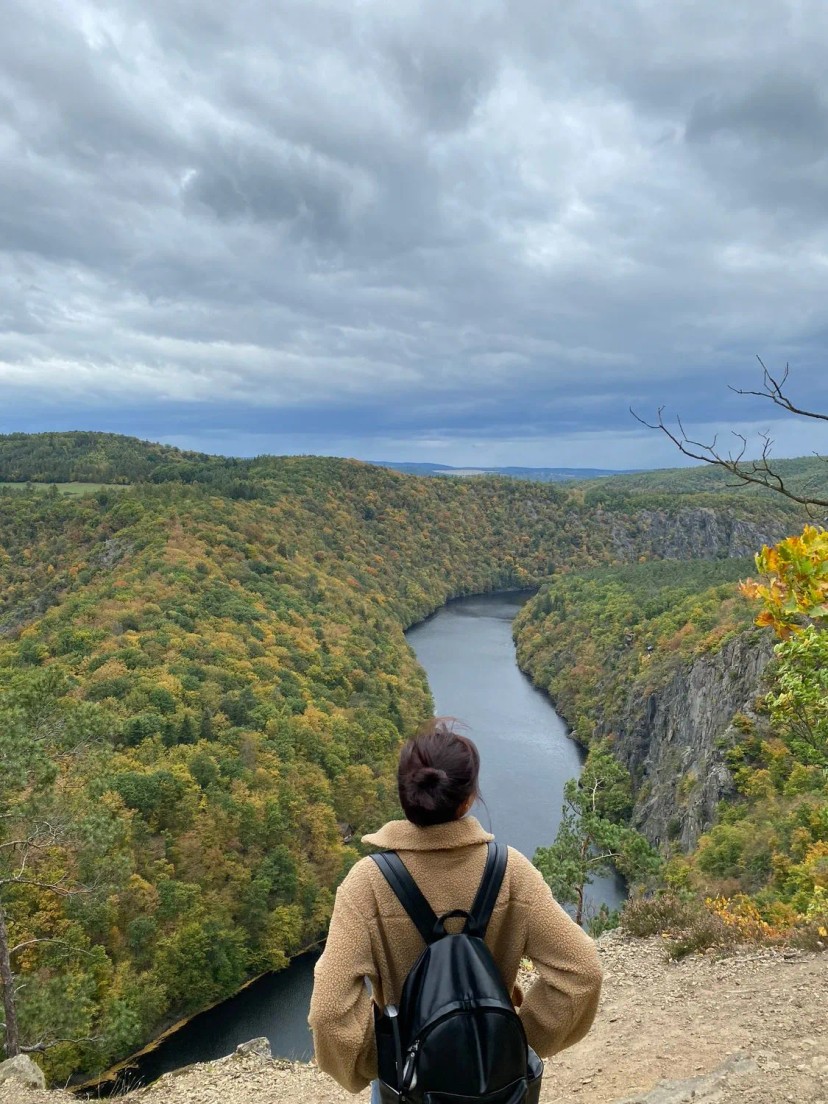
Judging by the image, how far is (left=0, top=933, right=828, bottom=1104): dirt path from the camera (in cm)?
498

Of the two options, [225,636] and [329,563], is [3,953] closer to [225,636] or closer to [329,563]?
[225,636]

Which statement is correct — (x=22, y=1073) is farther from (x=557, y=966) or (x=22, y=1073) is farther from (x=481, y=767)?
(x=481, y=767)

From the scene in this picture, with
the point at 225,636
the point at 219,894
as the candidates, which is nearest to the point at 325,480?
the point at 225,636

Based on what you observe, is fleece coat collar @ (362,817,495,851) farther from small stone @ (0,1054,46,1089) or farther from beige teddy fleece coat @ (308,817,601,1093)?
small stone @ (0,1054,46,1089)

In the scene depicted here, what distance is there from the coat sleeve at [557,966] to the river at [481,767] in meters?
0.30

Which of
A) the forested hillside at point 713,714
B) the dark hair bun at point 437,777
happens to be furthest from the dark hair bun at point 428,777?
the forested hillside at point 713,714

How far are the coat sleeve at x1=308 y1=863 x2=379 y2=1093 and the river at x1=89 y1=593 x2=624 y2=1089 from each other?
1.75 ft

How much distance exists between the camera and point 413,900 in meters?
2.02

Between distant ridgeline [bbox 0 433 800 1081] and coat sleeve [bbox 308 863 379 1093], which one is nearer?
coat sleeve [bbox 308 863 379 1093]

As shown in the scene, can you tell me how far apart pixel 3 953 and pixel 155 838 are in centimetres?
1584

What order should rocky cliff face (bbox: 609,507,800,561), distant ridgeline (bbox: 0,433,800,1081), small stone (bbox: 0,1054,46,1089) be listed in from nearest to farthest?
small stone (bbox: 0,1054,46,1089), distant ridgeline (bbox: 0,433,800,1081), rocky cliff face (bbox: 609,507,800,561)

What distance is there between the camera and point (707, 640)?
37906mm

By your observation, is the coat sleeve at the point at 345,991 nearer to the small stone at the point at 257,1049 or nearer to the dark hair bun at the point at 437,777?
the dark hair bun at the point at 437,777

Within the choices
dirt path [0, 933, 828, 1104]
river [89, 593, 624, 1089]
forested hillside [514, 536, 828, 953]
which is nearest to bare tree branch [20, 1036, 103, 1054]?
river [89, 593, 624, 1089]
